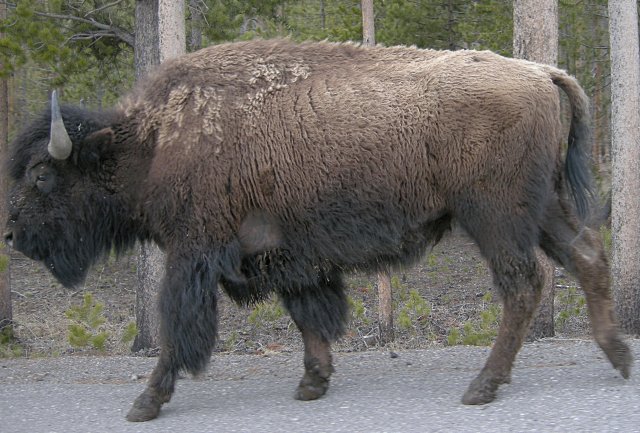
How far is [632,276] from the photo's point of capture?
10453mm

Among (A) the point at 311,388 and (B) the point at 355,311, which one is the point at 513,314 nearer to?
(A) the point at 311,388

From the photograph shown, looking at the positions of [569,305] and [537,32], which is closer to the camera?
[537,32]

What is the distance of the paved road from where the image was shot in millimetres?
4969

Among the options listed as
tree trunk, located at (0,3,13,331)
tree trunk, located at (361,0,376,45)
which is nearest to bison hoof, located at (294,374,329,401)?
tree trunk, located at (361,0,376,45)

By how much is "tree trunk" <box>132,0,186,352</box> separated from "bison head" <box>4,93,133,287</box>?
91.9 inches

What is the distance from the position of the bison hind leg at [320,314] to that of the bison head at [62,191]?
4.75 feet

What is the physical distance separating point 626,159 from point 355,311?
13.8 feet

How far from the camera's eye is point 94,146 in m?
6.02

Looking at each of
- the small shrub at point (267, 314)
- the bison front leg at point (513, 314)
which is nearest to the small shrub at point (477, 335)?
the small shrub at point (267, 314)

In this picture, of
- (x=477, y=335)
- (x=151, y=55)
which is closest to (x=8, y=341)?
(x=151, y=55)

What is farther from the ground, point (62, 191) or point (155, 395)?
point (62, 191)

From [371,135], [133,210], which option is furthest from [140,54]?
[371,135]

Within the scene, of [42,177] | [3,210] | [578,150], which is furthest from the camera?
[3,210]

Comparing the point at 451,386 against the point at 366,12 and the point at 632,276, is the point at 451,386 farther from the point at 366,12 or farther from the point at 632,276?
the point at 366,12
